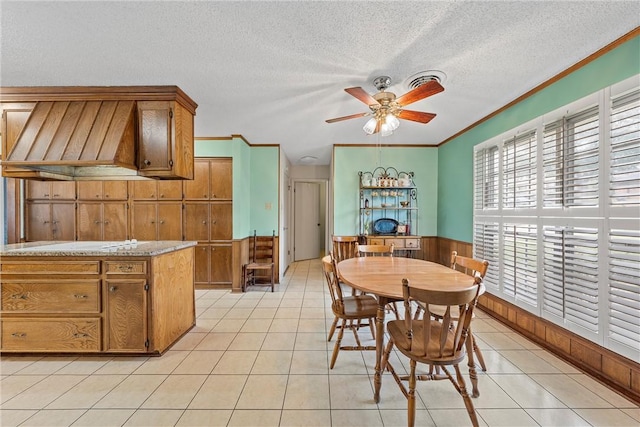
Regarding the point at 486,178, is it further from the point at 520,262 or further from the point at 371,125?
the point at 371,125

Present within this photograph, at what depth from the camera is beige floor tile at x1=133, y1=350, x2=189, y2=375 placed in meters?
2.04

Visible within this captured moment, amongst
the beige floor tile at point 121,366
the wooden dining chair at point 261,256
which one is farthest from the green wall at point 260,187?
the beige floor tile at point 121,366

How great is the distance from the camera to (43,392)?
1803 millimetres

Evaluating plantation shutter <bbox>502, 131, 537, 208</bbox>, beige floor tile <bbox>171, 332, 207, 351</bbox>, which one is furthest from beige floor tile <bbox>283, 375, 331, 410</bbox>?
plantation shutter <bbox>502, 131, 537, 208</bbox>

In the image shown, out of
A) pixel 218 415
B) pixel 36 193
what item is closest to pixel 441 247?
pixel 218 415

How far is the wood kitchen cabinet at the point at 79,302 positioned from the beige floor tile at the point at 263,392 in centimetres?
100

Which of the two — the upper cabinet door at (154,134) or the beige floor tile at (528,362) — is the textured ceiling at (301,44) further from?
the beige floor tile at (528,362)

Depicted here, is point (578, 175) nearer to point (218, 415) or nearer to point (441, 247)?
point (441, 247)

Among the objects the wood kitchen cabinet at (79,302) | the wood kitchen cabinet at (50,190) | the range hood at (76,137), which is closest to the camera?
the wood kitchen cabinet at (79,302)

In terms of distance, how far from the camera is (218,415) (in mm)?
1591

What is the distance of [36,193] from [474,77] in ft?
19.7

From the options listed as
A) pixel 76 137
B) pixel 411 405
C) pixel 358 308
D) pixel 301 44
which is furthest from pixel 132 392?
pixel 301 44

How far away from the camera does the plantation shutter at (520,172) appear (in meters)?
2.54

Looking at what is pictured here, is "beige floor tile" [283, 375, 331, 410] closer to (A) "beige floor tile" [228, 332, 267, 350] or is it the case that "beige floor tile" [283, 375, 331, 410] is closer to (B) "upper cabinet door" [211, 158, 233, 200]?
(A) "beige floor tile" [228, 332, 267, 350]
